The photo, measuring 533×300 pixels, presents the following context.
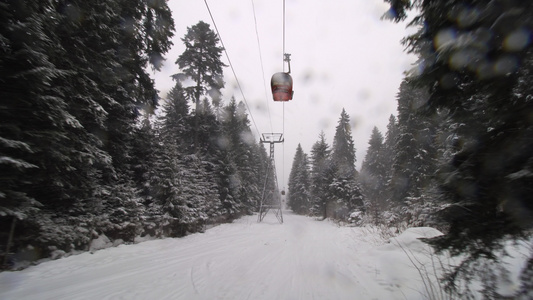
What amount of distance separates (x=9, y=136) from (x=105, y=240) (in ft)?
14.1

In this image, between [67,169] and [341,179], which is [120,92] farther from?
[341,179]

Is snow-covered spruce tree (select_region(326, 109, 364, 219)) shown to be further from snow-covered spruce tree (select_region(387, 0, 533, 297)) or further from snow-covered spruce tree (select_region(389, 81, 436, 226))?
snow-covered spruce tree (select_region(387, 0, 533, 297))

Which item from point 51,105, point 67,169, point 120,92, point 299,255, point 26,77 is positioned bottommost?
point 299,255

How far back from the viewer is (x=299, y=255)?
7480 millimetres

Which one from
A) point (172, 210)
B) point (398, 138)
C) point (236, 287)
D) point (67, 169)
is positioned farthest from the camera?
point (398, 138)

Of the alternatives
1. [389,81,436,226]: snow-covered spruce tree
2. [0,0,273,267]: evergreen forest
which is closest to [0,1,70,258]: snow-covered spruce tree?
[0,0,273,267]: evergreen forest

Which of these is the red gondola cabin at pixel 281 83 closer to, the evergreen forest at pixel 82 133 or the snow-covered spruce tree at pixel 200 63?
the evergreen forest at pixel 82 133

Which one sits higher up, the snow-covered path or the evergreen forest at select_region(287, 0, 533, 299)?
the evergreen forest at select_region(287, 0, 533, 299)

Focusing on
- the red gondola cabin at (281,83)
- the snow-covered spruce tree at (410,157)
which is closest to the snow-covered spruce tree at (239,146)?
A: the snow-covered spruce tree at (410,157)

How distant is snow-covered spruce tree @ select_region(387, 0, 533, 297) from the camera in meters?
2.05

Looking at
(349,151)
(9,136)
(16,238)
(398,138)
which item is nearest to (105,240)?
(16,238)

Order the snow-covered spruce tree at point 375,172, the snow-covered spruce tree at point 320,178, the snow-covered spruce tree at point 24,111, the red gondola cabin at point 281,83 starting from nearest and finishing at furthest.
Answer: the snow-covered spruce tree at point 24,111
the red gondola cabin at point 281,83
the snow-covered spruce tree at point 320,178
the snow-covered spruce tree at point 375,172

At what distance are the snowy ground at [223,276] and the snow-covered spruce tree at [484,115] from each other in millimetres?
1754

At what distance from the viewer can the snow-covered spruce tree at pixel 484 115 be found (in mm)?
2047
